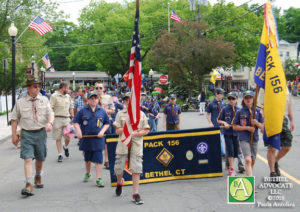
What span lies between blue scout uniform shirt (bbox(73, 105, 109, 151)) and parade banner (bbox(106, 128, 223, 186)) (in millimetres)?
226

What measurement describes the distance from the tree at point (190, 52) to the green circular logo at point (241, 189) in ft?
81.8

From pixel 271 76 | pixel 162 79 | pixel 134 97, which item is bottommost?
pixel 134 97

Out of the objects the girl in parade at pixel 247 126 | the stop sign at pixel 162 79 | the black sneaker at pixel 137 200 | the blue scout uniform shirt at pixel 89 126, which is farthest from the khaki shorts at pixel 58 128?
the stop sign at pixel 162 79

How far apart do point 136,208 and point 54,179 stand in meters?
2.76

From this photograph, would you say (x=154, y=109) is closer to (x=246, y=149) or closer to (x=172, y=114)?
(x=172, y=114)

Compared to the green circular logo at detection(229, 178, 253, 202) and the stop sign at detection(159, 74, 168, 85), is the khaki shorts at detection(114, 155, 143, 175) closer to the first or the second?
the green circular logo at detection(229, 178, 253, 202)

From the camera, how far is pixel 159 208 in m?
5.62

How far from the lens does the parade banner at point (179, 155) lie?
7203 mm

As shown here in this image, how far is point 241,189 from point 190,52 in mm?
25390

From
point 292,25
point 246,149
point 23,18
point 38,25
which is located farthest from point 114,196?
point 292,25

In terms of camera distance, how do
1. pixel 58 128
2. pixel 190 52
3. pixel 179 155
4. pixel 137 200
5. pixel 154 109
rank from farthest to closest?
pixel 190 52 < pixel 154 109 < pixel 58 128 < pixel 179 155 < pixel 137 200

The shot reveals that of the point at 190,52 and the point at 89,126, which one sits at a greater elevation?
the point at 190,52

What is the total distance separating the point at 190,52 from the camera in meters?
30.4

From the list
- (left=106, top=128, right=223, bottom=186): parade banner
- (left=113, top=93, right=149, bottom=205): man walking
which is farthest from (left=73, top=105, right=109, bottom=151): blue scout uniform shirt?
(left=113, top=93, right=149, bottom=205): man walking
